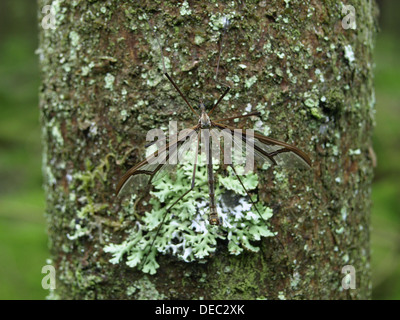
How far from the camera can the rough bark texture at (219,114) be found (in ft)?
3.64

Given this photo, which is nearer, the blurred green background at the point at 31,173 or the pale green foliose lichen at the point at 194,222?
the pale green foliose lichen at the point at 194,222

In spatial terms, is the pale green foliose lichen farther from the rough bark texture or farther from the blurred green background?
the blurred green background

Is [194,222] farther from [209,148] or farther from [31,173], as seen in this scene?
[31,173]

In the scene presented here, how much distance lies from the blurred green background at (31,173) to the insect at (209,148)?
1709mm

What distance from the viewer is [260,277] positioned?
1.16 m

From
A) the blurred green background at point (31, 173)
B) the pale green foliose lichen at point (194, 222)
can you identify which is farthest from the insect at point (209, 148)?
the blurred green background at point (31, 173)

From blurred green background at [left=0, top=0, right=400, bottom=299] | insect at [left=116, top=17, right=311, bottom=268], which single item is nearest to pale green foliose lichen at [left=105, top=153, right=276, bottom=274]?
insect at [left=116, top=17, right=311, bottom=268]

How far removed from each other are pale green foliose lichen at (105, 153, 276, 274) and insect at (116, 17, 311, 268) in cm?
2

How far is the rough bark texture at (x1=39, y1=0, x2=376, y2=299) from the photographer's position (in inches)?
43.7

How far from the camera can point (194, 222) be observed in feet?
3.73

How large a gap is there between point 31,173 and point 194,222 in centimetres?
474

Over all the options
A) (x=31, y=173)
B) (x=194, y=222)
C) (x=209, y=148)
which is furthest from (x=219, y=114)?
(x=31, y=173)

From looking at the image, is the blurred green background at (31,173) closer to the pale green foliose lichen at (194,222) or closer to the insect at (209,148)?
the pale green foliose lichen at (194,222)

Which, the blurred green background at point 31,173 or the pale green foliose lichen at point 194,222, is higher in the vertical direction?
the blurred green background at point 31,173
